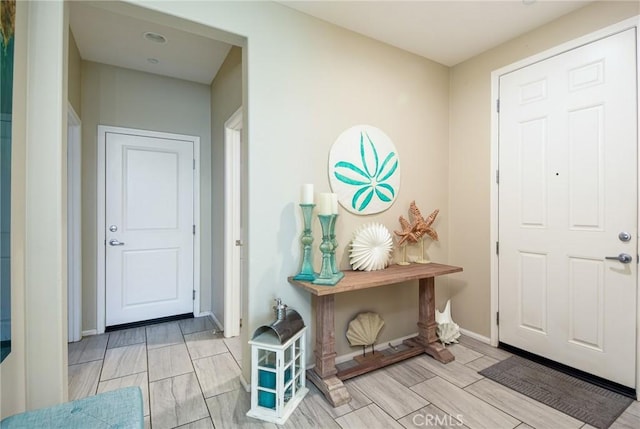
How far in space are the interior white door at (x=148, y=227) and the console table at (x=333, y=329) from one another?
6.18ft

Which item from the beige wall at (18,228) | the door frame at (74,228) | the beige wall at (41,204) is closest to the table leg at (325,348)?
the beige wall at (41,204)

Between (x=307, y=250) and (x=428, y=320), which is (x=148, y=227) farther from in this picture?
(x=428, y=320)

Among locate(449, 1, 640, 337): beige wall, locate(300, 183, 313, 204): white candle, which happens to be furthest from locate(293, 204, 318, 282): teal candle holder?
locate(449, 1, 640, 337): beige wall

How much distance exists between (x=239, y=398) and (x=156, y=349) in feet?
3.74

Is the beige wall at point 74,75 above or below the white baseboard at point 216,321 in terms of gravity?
above

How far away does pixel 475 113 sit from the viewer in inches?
111

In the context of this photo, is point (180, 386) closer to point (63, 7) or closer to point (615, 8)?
point (63, 7)

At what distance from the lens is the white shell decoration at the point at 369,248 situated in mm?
2303

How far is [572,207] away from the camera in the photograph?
2.19m

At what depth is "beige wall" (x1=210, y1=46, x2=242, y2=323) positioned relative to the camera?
269cm

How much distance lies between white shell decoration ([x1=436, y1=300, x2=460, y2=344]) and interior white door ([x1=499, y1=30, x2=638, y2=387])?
0.37 m

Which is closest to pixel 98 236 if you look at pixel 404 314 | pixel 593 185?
pixel 404 314

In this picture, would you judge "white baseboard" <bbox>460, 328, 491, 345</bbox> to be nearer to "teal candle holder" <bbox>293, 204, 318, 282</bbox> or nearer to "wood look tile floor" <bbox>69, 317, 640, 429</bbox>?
"wood look tile floor" <bbox>69, 317, 640, 429</bbox>

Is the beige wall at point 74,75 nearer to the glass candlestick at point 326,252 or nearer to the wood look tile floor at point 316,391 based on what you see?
the wood look tile floor at point 316,391
